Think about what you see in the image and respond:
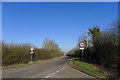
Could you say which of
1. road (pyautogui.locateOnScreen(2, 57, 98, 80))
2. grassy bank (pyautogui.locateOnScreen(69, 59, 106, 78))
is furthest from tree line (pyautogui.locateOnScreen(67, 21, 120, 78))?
road (pyautogui.locateOnScreen(2, 57, 98, 80))

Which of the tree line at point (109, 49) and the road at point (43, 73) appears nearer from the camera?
the road at point (43, 73)

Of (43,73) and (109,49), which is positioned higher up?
(109,49)

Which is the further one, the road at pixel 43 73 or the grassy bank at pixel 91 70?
the grassy bank at pixel 91 70

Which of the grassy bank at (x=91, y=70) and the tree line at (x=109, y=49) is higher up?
the tree line at (x=109, y=49)

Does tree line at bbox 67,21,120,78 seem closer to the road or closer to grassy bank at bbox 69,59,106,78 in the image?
grassy bank at bbox 69,59,106,78

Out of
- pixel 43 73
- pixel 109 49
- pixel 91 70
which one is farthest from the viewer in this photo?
pixel 109 49

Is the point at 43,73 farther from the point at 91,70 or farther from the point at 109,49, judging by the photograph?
the point at 109,49

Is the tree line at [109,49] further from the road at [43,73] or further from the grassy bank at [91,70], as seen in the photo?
the road at [43,73]

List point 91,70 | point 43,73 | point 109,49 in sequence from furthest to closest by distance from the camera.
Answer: point 109,49 < point 91,70 < point 43,73

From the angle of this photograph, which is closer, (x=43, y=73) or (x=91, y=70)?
(x=43, y=73)

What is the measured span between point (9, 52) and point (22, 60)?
211 inches

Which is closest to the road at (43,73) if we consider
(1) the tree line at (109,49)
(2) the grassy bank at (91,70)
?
(2) the grassy bank at (91,70)

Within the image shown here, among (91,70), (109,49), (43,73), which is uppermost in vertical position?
(109,49)

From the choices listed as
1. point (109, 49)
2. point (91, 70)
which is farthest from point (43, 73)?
point (109, 49)
